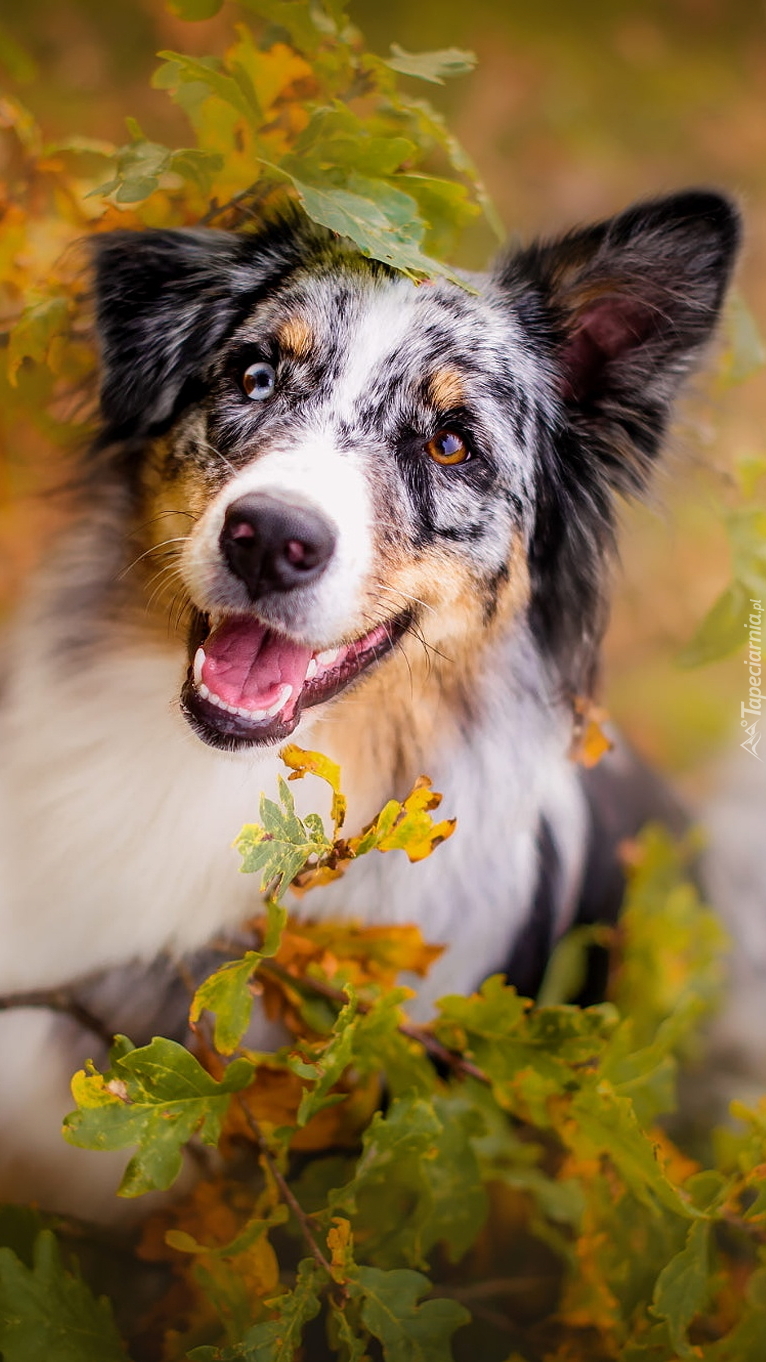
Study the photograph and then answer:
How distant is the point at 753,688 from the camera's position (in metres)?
2.04

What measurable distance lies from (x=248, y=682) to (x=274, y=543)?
0.24 meters

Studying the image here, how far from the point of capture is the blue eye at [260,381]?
149 centimetres

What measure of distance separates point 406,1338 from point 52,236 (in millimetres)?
1918

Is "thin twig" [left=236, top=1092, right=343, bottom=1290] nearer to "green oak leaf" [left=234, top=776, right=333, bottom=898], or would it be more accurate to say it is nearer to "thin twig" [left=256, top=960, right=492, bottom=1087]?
"thin twig" [left=256, top=960, right=492, bottom=1087]

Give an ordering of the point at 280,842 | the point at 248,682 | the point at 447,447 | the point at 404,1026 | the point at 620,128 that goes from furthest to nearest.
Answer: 1. the point at 620,128
2. the point at 404,1026
3. the point at 447,447
4. the point at 248,682
5. the point at 280,842

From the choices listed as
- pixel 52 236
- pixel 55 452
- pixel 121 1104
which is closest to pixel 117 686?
pixel 55 452

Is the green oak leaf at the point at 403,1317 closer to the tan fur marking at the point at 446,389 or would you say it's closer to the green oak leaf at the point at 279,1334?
the green oak leaf at the point at 279,1334

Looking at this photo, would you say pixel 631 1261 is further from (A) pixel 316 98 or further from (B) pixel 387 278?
(A) pixel 316 98

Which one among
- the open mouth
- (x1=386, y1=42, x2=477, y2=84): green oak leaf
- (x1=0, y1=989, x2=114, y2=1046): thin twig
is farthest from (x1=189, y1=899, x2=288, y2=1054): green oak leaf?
(x1=386, y1=42, x2=477, y2=84): green oak leaf

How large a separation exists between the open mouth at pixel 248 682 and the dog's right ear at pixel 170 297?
45 cm

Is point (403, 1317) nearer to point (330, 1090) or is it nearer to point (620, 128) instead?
point (330, 1090)

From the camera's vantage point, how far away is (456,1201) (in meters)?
1.54

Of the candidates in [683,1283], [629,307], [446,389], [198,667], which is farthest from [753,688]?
[198,667]

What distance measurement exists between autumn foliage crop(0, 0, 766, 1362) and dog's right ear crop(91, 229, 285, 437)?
0.05m
